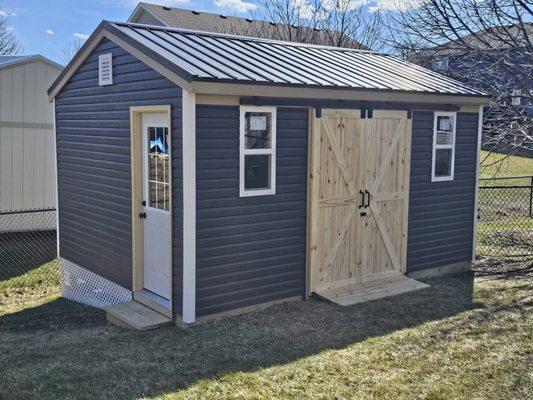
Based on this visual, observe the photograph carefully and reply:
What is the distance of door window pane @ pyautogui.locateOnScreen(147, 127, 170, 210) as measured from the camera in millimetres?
7148

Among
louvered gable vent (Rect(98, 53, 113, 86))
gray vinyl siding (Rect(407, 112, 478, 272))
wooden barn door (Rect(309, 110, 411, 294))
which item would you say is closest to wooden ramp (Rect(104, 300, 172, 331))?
wooden barn door (Rect(309, 110, 411, 294))

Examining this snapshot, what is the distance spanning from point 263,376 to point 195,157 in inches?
96.0

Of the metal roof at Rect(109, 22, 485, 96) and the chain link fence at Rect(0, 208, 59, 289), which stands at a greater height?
the metal roof at Rect(109, 22, 485, 96)

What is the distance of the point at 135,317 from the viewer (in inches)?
277

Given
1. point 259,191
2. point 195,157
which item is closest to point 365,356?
point 259,191

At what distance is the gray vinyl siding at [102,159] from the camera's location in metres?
7.11

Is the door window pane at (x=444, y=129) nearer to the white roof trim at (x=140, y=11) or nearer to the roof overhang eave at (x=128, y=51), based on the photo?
the roof overhang eave at (x=128, y=51)

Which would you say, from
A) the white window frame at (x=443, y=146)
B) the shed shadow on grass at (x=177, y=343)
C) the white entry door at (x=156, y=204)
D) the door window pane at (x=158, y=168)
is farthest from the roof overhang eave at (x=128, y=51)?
the white window frame at (x=443, y=146)

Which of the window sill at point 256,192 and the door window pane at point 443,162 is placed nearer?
the window sill at point 256,192

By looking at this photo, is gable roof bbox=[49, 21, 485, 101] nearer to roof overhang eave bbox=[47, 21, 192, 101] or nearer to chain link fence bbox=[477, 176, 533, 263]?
roof overhang eave bbox=[47, 21, 192, 101]

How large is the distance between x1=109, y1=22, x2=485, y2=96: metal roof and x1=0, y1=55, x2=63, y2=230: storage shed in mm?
6309

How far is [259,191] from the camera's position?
23.2ft

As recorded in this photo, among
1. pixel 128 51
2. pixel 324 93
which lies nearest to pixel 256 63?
pixel 324 93

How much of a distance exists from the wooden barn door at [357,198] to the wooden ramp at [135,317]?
2007 mm
